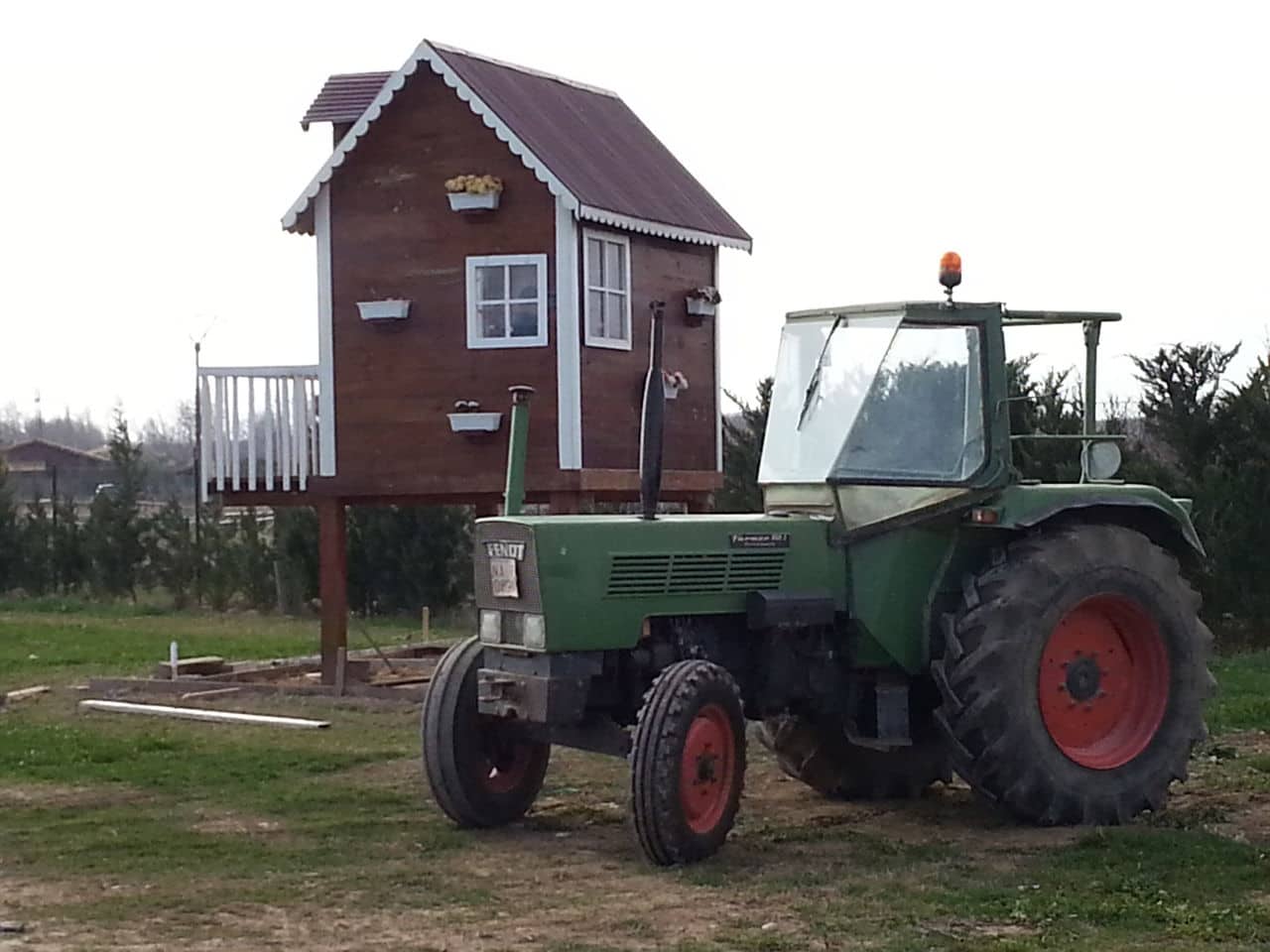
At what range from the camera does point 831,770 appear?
9.95 m

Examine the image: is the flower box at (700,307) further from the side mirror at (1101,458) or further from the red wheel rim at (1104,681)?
the red wheel rim at (1104,681)

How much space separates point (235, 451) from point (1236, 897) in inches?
450

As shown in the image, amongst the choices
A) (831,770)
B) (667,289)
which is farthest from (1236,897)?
(667,289)

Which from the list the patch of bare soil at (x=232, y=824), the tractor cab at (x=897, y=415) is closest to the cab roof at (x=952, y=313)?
the tractor cab at (x=897, y=415)

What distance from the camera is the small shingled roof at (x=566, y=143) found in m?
15.9

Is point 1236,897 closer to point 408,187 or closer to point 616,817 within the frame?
point 616,817

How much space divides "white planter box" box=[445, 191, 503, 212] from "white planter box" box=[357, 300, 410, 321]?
940 millimetres

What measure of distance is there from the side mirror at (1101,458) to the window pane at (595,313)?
22.6 ft

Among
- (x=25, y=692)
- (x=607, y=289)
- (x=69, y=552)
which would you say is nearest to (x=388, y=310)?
(x=607, y=289)

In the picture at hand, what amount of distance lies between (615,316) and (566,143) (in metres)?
1.51

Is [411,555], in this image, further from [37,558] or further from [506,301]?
[506,301]

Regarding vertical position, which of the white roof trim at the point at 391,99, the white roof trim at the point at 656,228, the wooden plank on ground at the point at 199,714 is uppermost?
the white roof trim at the point at 391,99

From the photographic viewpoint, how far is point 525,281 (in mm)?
15984

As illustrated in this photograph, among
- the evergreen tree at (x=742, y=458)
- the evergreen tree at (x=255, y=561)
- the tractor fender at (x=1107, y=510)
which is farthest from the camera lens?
the evergreen tree at (x=255, y=561)
